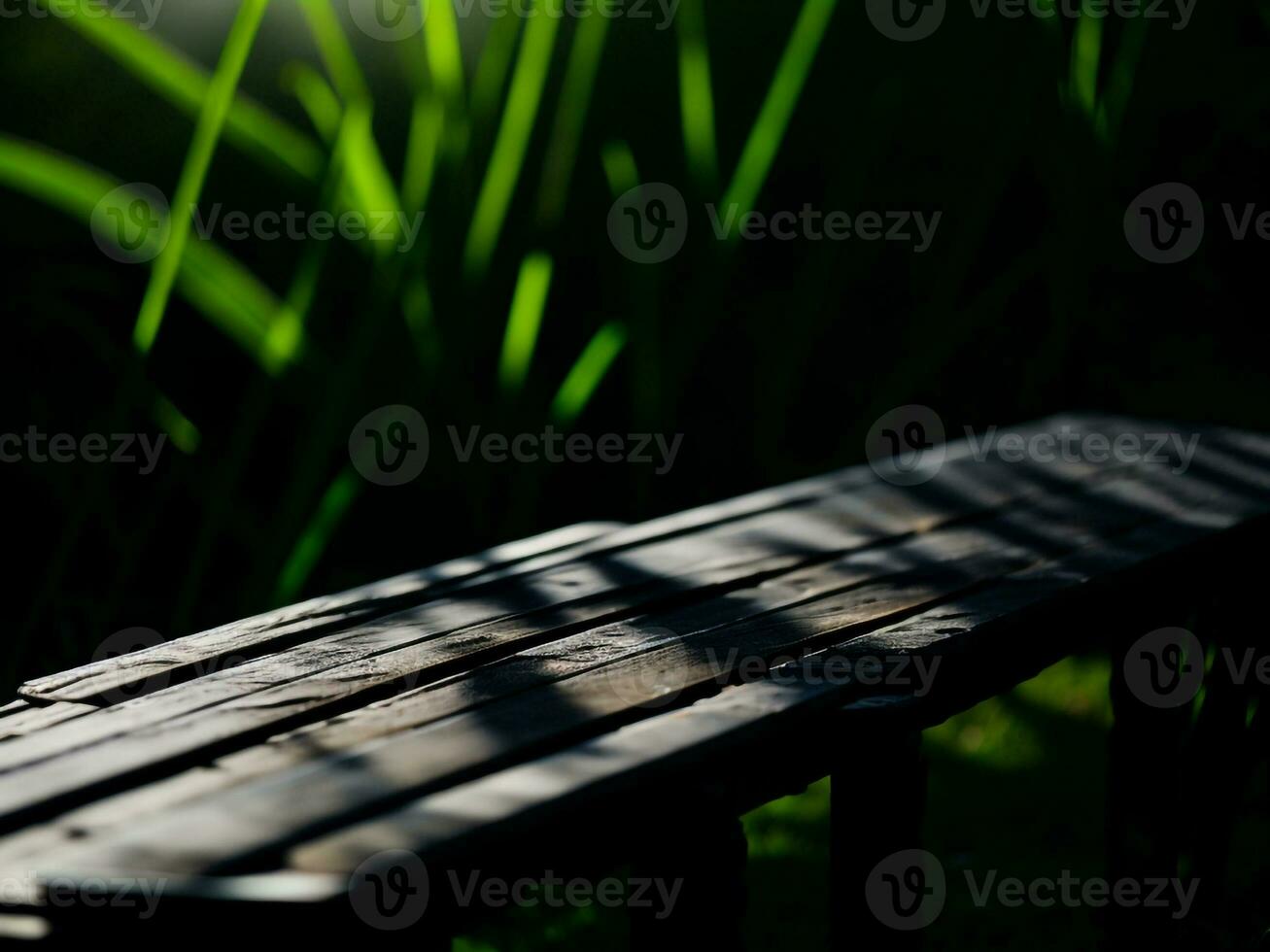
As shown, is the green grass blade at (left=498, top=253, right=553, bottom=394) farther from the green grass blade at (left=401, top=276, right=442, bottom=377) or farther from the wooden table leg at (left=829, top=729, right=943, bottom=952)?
the wooden table leg at (left=829, top=729, right=943, bottom=952)

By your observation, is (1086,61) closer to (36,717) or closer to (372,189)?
(372,189)

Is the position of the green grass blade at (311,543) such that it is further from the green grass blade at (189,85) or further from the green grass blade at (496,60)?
the green grass blade at (496,60)

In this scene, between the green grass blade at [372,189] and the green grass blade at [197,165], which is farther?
the green grass blade at [372,189]

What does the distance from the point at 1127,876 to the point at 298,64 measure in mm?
1944

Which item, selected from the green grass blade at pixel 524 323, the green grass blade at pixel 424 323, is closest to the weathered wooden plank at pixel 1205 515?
the green grass blade at pixel 524 323

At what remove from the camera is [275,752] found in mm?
847

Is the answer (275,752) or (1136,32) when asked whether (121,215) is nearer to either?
(275,752)

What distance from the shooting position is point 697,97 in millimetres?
2154

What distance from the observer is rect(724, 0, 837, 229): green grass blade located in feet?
6.70

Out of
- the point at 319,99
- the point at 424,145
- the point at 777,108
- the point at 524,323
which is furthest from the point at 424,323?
the point at 777,108

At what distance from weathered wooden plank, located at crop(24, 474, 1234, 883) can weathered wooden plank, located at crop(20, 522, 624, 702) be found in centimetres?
29

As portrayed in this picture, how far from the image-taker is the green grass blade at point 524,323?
191 cm

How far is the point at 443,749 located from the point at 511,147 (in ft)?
4.29

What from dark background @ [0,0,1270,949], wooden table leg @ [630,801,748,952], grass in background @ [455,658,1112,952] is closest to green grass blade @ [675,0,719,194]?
dark background @ [0,0,1270,949]
